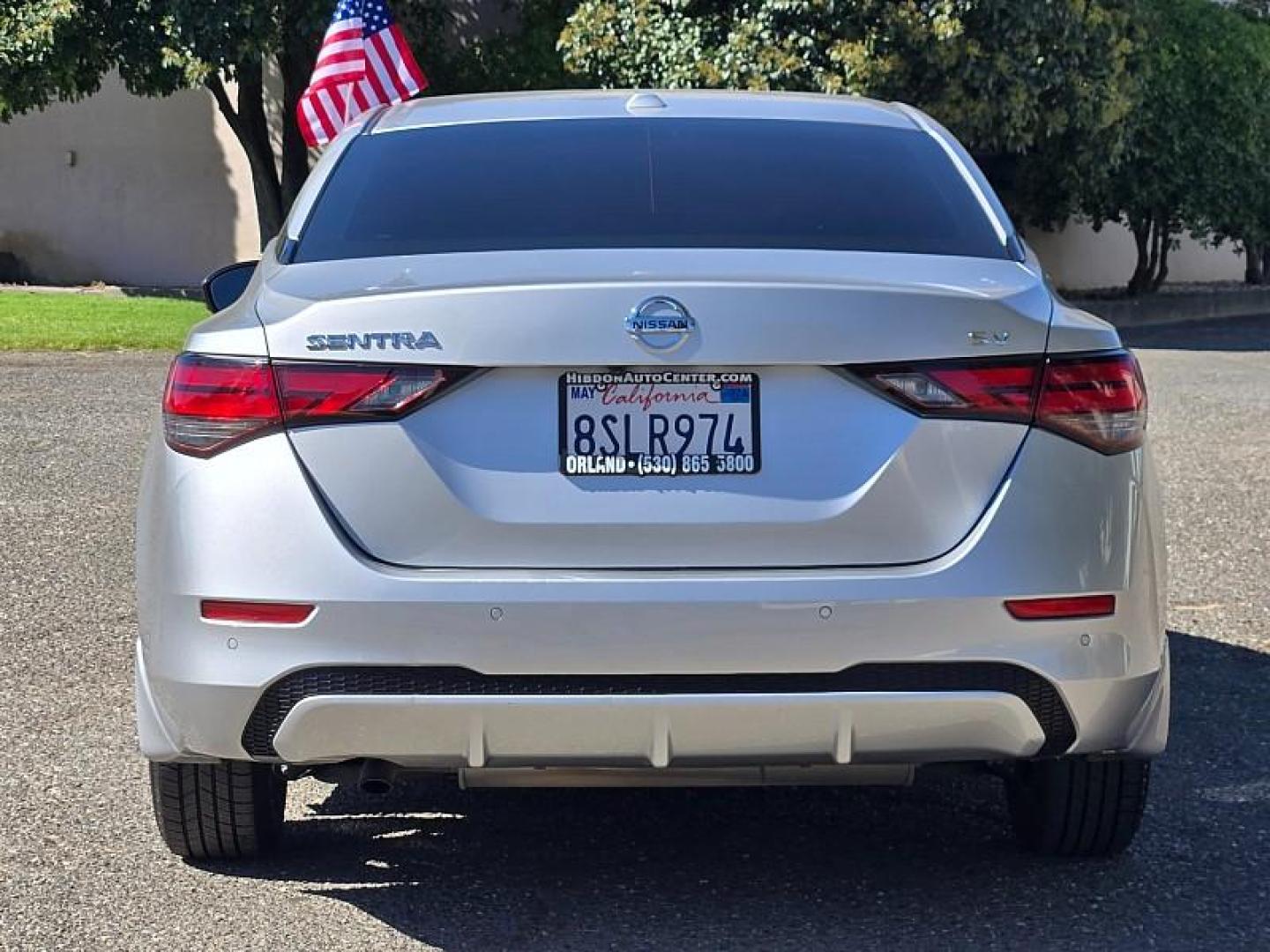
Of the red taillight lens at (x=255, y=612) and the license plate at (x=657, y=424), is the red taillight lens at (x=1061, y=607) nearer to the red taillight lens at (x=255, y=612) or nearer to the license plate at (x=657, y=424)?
the license plate at (x=657, y=424)

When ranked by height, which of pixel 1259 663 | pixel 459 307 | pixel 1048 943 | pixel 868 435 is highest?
pixel 459 307

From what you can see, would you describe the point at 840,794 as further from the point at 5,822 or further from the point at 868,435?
the point at 5,822

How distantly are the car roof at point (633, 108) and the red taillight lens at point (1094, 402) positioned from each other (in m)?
1.22

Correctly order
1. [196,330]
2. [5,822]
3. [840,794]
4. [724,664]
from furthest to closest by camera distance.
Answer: [840,794] → [5,822] → [196,330] → [724,664]

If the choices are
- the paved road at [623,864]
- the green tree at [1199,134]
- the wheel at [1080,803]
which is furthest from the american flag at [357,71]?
the wheel at [1080,803]

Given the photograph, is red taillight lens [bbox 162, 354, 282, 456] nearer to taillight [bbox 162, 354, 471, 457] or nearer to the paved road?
taillight [bbox 162, 354, 471, 457]

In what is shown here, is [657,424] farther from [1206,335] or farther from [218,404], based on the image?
[1206,335]

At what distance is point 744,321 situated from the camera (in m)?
3.49

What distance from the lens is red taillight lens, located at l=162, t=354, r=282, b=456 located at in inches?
140

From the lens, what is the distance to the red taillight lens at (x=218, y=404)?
354 centimetres

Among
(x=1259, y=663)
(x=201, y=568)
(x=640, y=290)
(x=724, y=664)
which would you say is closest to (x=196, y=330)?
(x=201, y=568)

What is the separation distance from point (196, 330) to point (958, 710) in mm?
1622

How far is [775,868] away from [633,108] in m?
1.80

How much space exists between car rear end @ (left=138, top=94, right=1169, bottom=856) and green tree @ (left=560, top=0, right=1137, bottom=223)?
16299 mm
